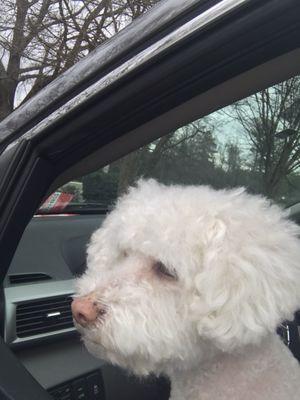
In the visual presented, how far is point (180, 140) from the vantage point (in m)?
1.78

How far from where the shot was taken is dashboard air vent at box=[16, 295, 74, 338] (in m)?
2.18

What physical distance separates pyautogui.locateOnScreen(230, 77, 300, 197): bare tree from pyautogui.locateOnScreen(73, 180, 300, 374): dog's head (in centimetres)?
14

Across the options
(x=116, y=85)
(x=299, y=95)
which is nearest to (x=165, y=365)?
(x=116, y=85)

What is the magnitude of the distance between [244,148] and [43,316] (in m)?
1.08

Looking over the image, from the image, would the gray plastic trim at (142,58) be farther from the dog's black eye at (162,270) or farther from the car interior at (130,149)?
the dog's black eye at (162,270)

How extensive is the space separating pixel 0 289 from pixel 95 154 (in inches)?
23.1

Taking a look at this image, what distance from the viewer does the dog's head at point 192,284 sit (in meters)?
1.43

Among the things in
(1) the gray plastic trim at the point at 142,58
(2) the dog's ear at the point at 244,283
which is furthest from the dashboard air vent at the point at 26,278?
(2) the dog's ear at the point at 244,283

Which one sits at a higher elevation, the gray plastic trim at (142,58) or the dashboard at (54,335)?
the gray plastic trim at (142,58)

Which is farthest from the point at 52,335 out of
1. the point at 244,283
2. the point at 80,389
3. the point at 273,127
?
the point at 273,127

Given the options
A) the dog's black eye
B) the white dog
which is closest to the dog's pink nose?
the white dog

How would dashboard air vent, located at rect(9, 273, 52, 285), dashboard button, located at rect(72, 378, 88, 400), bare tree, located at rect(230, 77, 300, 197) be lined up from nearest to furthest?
bare tree, located at rect(230, 77, 300, 197)
dashboard button, located at rect(72, 378, 88, 400)
dashboard air vent, located at rect(9, 273, 52, 285)

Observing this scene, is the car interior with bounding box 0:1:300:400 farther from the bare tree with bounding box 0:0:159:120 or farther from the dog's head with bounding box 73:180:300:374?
the bare tree with bounding box 0:0:159:120

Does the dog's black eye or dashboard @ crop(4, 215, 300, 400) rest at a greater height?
the dog's black eye
